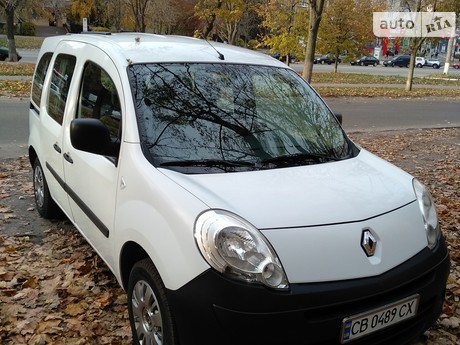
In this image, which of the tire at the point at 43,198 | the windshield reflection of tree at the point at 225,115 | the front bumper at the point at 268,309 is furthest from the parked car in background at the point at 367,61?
the front bumper at the point at 268,309

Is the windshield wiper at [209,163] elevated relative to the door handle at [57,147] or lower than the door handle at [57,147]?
elevated

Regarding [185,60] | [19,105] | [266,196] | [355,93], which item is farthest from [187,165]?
[355,93]

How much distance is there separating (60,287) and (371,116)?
38.8 ft

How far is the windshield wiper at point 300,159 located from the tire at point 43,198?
2.61 meters

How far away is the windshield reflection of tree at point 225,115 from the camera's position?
290 cm

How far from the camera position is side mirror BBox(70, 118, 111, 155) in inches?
109

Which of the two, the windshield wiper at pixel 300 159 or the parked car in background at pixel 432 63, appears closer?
the windshield wiper at pixel 300 159

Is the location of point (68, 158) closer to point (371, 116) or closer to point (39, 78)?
point (39, 78)

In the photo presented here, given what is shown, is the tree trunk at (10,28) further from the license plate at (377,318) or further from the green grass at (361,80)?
the license plate at (377,318)

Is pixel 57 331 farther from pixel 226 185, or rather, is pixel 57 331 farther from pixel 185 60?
pixel 185 60

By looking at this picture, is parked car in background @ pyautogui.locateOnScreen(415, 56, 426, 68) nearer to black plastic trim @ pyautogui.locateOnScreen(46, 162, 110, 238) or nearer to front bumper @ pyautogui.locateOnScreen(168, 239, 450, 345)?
black plastic trim @ pyautogui.locateOnScreen(46, 162, 110, 238)

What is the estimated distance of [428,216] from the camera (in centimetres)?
277

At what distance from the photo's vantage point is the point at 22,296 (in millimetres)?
3500

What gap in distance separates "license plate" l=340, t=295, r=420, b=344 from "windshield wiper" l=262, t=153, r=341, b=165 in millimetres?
1012
